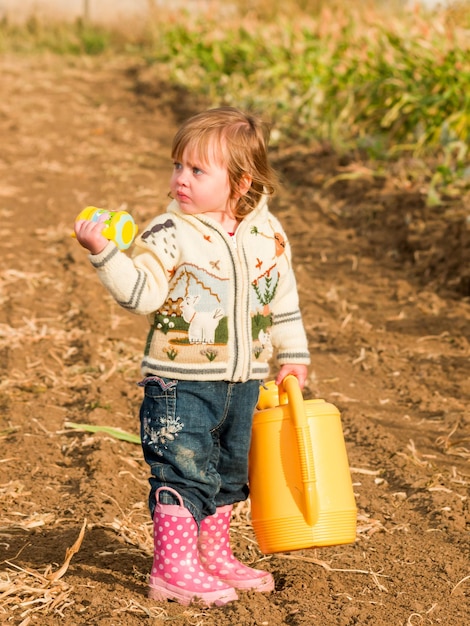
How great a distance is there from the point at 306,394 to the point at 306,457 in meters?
1.80

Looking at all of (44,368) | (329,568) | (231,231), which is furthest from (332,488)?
(44,368)

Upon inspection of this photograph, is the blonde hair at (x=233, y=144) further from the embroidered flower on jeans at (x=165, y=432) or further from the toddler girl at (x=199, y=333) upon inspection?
the embroidered flower on jeans at (x=165, y=432)

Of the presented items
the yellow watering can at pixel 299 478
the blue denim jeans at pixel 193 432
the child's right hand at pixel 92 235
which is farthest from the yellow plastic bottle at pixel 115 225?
the yellow watering can at pixel 299 478

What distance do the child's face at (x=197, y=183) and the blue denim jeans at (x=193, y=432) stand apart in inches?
18.0

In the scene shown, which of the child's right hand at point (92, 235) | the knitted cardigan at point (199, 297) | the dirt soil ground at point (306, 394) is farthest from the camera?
the dirt soil ground at point (306, 394)

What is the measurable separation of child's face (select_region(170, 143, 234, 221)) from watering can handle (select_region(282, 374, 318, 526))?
553 mm

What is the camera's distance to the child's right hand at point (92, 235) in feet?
7.58

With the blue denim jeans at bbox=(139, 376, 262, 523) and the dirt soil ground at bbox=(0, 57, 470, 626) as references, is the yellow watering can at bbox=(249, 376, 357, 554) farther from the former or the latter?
the dirt soil ground at bbox=(0, 57, 470, 626)

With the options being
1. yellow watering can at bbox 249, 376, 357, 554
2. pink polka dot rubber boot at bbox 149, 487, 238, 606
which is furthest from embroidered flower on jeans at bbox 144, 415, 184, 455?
yellow watering can at bbox 249, 376, 357, 554

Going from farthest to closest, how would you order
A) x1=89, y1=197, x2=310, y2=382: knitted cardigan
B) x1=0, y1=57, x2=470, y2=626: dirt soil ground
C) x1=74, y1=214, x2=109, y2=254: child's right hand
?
x1=0, y1=57, x2=470, y2=626: dirt soil ground → x1=89, y1=197, x2=310, y2=382: knitted cardigan → x1=74, y1=214, x2=109, y2=254: child's right hand

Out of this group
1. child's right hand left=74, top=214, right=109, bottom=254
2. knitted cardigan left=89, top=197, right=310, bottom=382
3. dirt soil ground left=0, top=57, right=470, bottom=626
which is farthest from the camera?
dirt soil ground left=0, top=57, right=470, bottom=626

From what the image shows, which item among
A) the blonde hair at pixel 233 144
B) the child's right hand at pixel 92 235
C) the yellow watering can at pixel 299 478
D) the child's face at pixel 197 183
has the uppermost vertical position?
the blonde hair at pixel 233 144

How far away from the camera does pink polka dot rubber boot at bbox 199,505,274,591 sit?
268 cm

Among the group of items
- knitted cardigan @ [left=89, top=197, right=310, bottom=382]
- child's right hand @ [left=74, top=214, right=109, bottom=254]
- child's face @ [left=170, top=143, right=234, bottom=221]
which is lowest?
knitted cardigan @ [left=89, top=197, right=310, bottom=382]
